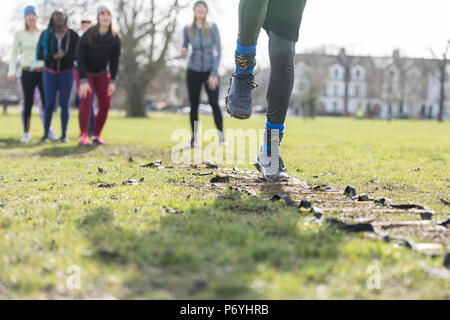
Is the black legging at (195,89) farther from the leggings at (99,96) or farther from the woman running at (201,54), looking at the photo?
the leggings at (99,96)

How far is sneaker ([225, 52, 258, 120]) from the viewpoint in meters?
3.95

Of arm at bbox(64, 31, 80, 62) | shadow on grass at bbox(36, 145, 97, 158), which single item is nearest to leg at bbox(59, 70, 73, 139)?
arm at bbox(64, 31, 80, 62)

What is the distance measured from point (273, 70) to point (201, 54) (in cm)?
419

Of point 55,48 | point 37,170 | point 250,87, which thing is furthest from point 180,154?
point 55,48

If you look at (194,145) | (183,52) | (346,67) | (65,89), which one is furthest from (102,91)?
(346,67)

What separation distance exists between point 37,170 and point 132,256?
3556 mm

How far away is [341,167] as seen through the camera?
5652mm

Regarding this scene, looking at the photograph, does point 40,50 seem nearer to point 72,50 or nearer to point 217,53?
point 72,50

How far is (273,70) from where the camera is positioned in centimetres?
410

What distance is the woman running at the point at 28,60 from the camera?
9227 mm

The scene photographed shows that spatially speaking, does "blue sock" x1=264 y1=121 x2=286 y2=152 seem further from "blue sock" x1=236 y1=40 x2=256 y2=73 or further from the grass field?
the grass field

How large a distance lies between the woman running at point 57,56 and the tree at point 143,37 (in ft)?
94.3

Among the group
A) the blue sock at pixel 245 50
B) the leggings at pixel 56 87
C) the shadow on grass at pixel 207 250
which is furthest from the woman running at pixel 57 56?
the shadow on grass at pixel 207 250

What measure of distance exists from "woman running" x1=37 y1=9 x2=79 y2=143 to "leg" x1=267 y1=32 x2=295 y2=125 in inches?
224
